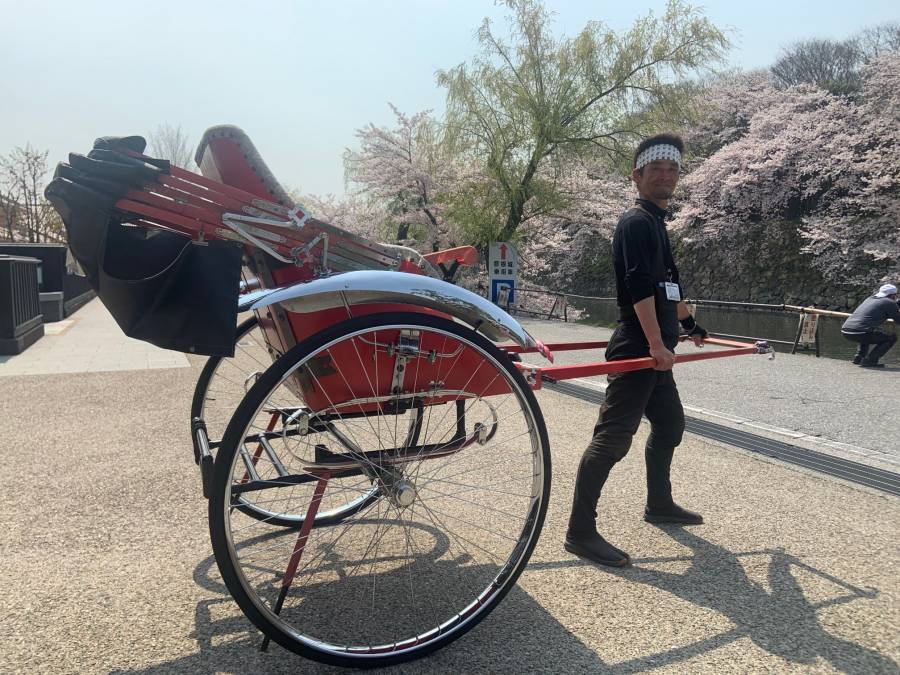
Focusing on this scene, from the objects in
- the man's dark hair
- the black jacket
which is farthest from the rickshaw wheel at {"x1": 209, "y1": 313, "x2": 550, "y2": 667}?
the man's dark hair

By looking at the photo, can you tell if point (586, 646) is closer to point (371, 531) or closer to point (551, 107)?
point (371, 531)

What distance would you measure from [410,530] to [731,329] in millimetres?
17313

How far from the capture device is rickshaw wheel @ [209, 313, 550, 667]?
5.56 ft

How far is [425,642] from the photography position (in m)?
1.84

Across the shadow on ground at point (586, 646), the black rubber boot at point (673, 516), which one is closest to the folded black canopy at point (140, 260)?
Result: the shadow on ground at point (586, 646)

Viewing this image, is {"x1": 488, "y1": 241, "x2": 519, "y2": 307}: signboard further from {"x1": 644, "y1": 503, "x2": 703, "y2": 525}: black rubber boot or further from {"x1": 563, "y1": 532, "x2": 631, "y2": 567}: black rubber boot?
{"x1": 563, "y1": 532, "x2": 631, "y2": 567}: black rubber boot

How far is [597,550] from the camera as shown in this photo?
2547 millimetres

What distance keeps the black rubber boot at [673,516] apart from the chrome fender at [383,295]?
1538 mm

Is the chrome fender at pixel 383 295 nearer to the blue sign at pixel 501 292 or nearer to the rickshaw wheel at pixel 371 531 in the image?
the rickshaw wheel at pixel 371 531

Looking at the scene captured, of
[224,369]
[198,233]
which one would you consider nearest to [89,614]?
[198,233]

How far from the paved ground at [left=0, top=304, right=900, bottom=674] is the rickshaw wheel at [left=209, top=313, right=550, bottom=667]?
6.2 inches

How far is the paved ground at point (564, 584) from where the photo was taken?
1.90m

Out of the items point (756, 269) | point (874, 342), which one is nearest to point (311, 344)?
point (874, 342)

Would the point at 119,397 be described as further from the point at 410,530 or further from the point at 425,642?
the point at 425,642
